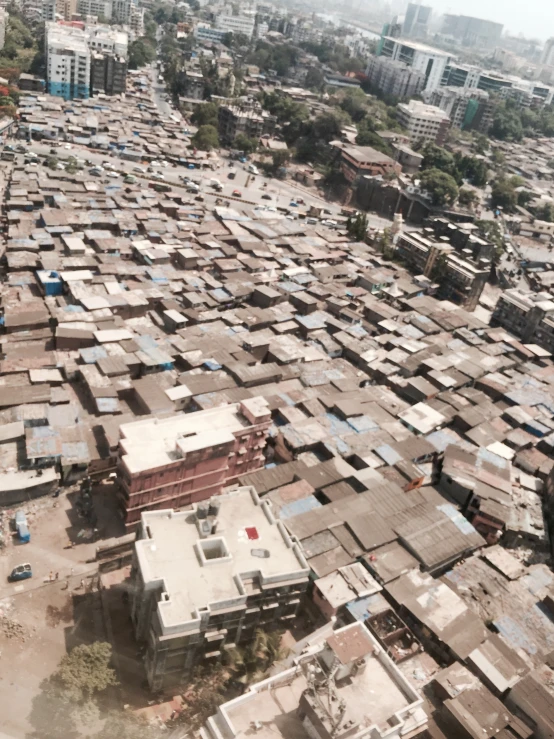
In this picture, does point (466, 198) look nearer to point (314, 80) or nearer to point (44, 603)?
point (314, 80)

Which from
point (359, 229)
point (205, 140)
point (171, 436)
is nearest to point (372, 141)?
point (205, 140)

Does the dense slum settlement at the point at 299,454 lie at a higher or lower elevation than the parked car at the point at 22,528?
higher

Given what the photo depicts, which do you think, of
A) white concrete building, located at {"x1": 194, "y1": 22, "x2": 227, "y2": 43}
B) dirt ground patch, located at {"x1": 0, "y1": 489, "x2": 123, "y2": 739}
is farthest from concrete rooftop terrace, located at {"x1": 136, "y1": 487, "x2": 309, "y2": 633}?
white concrete building, located at {"x1": 194, "y1": 22, "x2": 227, "y2": 43}

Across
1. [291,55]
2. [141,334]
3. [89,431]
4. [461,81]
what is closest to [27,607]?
[89,431]

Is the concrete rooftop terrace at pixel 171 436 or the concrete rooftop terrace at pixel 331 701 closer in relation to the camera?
the concrete rooftop terrace at pixel 331 701

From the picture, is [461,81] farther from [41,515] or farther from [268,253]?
[41,515]

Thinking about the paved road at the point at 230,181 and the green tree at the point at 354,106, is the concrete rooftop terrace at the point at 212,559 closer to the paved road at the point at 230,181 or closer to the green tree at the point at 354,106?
the paved road at the point at 230,181

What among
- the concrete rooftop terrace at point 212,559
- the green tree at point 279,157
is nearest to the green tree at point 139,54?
the green tree at point 279,157
